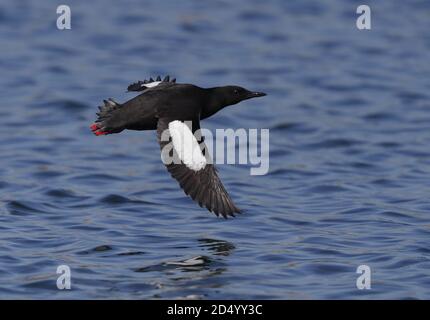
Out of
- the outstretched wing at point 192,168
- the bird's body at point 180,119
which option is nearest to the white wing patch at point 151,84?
the bird's body at point 180,119

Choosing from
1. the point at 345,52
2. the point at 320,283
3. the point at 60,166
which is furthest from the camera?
the point at 345,52

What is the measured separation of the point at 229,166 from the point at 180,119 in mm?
3913

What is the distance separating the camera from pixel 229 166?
45.5ft

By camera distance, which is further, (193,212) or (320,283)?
(193,212)

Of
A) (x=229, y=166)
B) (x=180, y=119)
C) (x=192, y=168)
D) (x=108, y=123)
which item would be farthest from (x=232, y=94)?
(x=229, y=166)

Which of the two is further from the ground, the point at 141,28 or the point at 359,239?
the point at 141,28

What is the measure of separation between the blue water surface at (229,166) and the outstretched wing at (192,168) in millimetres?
551

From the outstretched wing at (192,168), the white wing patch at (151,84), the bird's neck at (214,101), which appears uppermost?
the white wing patch at (151,84)

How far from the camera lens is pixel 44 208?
11617 millimetres

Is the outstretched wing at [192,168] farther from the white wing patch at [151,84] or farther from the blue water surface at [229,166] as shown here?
the white wing patch at [151,84]

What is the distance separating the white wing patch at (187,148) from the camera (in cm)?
972

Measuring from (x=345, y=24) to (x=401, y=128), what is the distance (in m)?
5.39
